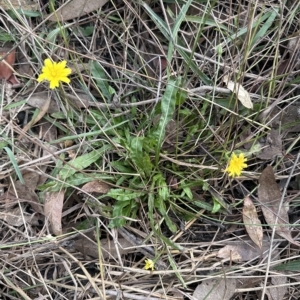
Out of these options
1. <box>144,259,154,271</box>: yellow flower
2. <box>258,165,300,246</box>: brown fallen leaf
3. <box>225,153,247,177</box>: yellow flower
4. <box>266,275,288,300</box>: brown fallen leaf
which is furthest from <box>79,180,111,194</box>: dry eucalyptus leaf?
<box>266,275,288,300</box>: brown fallen leaf

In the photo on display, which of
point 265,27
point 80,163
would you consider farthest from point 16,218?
point 265,27

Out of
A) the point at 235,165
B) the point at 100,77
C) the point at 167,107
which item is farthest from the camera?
the point at 100,77

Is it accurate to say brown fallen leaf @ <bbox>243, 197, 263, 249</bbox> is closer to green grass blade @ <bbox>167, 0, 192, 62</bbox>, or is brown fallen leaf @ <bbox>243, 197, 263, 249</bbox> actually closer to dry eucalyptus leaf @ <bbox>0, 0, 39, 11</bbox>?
green grass blade @ <bbox>167, 0, 192, 62</bbox>

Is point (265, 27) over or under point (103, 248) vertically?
over

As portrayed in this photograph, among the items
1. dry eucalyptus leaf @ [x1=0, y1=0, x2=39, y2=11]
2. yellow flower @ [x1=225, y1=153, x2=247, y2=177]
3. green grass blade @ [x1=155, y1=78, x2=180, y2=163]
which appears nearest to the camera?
yellow flower @ [x1=225, y1=153, x2=247, y2=177]

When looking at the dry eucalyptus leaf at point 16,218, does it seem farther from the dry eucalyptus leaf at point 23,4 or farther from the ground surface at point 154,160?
the dry eucalyptus leaf at point 23,4

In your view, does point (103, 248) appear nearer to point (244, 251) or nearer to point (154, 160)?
point (154, 160)
